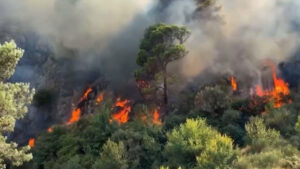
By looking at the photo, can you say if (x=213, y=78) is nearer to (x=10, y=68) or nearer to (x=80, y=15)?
(x=80, y=15)

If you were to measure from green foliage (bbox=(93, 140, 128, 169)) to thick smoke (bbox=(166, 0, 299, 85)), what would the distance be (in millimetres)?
23090

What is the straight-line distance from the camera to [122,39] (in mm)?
66125

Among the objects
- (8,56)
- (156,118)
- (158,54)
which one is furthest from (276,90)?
(8,56)

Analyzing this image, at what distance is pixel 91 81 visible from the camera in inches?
2537

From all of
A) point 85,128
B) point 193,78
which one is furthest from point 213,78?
point 85,128

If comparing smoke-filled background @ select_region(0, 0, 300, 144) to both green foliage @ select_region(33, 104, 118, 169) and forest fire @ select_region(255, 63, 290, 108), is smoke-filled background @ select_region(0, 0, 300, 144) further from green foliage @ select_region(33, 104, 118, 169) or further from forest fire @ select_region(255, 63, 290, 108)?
green foliage @ select_region(33, 104, 118, 169)

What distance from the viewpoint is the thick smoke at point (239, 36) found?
188 ft

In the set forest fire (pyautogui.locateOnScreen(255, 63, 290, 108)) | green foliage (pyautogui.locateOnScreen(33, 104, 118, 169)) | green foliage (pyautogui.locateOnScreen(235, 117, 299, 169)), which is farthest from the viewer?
forest fire (pyautogui.locateOnScreen(255, 63, 290, 108))

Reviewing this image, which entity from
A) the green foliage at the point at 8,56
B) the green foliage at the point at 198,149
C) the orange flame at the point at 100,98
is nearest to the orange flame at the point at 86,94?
the orange flame at the point at 100,98

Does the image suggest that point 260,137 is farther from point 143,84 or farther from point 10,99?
point 10,99

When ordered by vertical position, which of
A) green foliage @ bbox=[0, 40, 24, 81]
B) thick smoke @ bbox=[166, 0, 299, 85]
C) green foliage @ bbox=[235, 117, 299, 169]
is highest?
thick smoke @ bbox=[166, 0, 299, 85]

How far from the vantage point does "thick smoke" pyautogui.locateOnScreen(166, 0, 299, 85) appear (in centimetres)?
5725

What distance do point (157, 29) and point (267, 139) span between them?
70.0 feet

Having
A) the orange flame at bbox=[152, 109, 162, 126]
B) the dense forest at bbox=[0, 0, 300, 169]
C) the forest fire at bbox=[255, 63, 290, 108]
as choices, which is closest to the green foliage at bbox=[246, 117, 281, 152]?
the dense forest at bbox=[0, 0, 300, 169]
